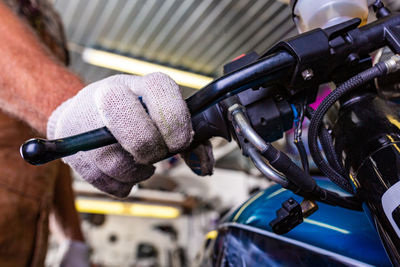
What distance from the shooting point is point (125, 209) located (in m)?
3.77

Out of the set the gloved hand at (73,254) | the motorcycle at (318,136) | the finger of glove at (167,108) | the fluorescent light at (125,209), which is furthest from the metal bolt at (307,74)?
the fluorescent light at (125,209)

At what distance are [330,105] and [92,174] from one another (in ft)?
1.03

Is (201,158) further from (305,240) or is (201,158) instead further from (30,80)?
(30,80)

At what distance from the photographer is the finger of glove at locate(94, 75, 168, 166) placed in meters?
0.35

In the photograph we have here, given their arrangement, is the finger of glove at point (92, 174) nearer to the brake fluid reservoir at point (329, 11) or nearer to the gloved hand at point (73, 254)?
the brake fluid reservoir at point (329, 11)

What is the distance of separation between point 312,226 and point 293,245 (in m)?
0.04

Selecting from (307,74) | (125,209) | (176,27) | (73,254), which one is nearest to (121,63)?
(176,27)

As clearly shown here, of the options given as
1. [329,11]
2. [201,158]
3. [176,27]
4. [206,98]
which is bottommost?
[176,27]

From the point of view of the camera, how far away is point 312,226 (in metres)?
0.43

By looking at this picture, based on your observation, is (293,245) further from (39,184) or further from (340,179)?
(39,184)

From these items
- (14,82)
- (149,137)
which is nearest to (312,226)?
(149,137)

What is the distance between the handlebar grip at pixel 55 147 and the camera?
0.29 meters

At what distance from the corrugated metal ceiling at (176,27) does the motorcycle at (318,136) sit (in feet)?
6.75

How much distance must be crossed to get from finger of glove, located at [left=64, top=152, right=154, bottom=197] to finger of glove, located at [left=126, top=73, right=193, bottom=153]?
0.10m
